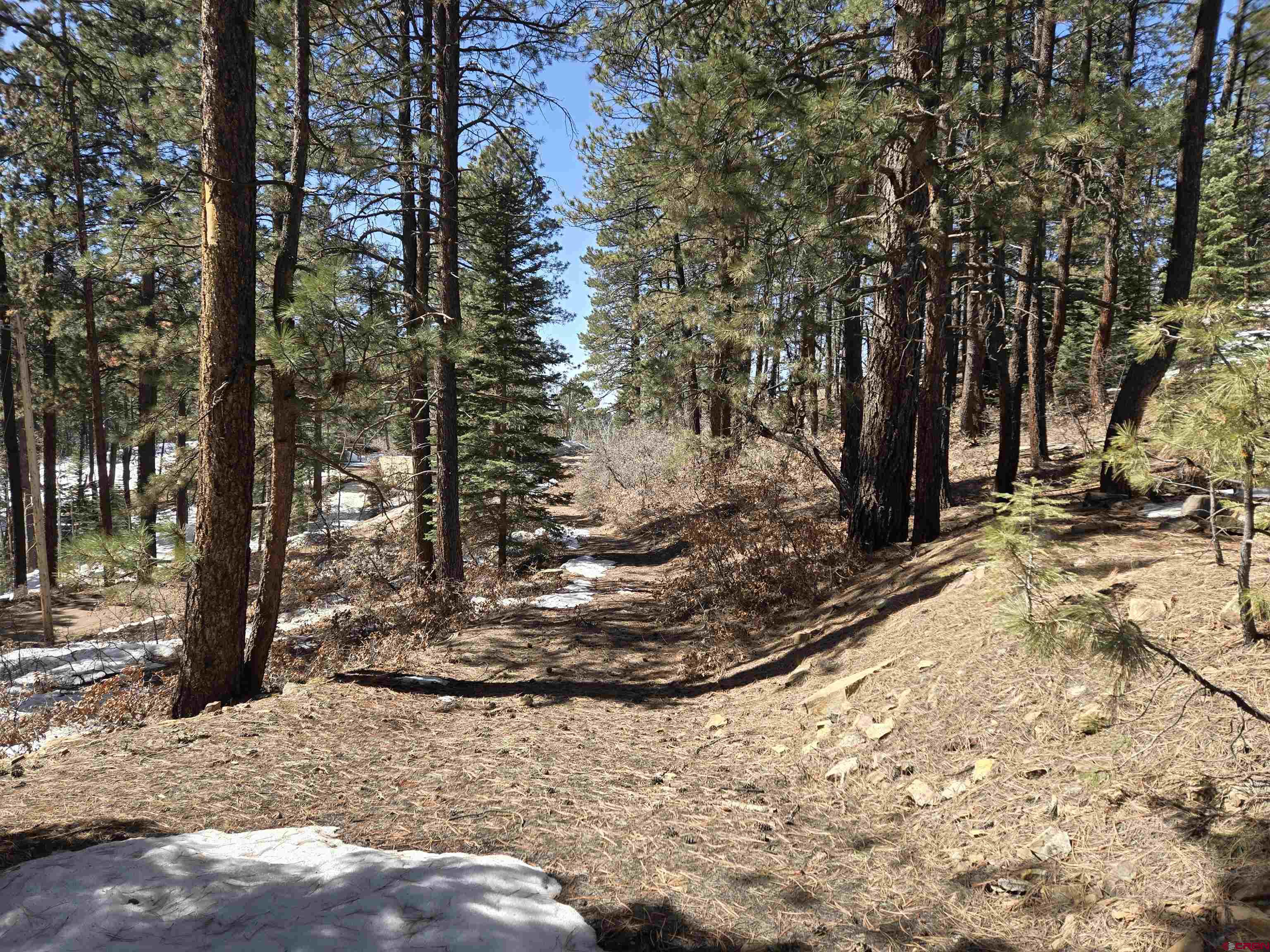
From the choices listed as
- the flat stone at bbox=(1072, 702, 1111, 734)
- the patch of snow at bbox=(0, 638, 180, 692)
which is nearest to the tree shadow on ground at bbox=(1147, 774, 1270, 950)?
the flat stone at bbox=(1072, 702, 1111, 734)

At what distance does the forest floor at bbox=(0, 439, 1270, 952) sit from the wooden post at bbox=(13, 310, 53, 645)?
9.45 metres

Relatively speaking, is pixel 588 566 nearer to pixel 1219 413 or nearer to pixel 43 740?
pixel 43 740

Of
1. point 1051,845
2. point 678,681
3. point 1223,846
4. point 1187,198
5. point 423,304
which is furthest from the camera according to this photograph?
point 423,304

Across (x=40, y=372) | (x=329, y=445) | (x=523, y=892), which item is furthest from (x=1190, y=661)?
(x=40, y=372)

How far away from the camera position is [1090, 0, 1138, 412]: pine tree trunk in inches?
314

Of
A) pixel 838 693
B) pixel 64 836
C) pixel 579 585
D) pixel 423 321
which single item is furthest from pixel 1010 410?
pixel 64 836

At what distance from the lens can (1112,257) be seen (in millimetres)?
12742

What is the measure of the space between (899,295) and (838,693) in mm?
4141

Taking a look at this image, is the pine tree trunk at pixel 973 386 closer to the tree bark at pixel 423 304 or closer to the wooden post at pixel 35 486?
the tree bark at pixel 423 304

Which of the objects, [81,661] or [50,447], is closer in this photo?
[81,661]

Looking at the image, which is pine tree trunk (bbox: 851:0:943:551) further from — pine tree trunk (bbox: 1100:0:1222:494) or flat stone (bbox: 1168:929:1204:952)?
flat stone (bbox: 1168:929:1204:952)

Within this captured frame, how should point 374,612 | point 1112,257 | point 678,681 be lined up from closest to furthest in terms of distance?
point 678,681 → point 374,612 → point 1112,257

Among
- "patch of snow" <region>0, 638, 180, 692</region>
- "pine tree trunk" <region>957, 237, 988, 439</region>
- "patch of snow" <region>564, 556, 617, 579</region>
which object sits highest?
"pine tree trunk" <region>957, 237, 988, 439</region>

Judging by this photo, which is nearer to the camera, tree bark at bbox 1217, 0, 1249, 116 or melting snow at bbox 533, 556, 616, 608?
tree bark at bbox 1217, 0, 1249, 116
